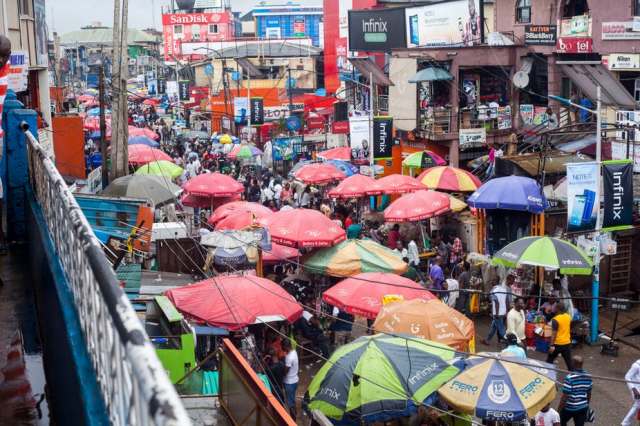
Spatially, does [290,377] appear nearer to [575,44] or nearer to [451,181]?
[451,181]

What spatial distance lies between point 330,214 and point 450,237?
12.3 ft

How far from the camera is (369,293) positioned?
13.0 m

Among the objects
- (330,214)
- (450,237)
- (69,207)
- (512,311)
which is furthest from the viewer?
(330,214)

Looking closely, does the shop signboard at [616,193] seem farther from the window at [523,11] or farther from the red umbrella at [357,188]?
the window at [523,11]

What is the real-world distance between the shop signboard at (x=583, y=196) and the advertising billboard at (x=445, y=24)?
18309mm

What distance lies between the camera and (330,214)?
77.4 ft

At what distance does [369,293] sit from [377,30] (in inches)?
1074

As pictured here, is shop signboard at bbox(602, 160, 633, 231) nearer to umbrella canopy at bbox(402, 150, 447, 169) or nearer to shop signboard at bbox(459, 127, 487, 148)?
umbrella canopy at bbox(402, 150, 447, 169)

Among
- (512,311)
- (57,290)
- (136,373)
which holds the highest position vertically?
(136,373)

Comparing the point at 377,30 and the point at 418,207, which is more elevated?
the point at 377,30

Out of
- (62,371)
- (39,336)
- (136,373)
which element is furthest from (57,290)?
(136,373)

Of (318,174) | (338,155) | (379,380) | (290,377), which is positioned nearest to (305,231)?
(290,377)

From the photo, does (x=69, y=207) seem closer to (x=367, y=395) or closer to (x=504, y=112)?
(x=367, y=395)

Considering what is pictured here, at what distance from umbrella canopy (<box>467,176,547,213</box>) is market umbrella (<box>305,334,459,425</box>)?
8504 millimetres
